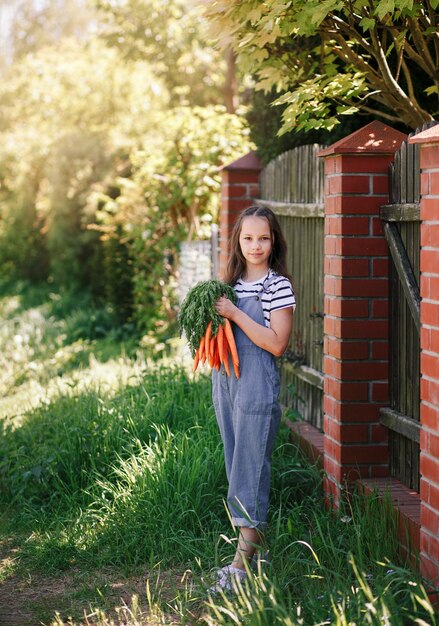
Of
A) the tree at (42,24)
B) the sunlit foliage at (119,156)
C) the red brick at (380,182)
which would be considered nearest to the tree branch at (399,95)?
the red brick at (380,182)

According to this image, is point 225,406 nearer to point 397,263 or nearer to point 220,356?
point 220,356

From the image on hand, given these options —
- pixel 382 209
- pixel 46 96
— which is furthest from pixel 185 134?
pixel 46 96

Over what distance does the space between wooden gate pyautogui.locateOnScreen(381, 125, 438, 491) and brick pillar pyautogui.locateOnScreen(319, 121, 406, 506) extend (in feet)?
0.17

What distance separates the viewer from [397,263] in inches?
172

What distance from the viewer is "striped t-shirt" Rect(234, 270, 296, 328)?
4.08 metres

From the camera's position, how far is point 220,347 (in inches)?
159

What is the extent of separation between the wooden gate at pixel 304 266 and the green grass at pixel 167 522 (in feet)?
1.24

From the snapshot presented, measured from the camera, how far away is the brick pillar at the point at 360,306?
4602 millimetres

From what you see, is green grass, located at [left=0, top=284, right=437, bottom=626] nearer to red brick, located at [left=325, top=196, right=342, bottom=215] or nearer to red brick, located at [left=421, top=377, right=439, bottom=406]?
red brick, located at [left=421, top=377, right=439, bottom=406]

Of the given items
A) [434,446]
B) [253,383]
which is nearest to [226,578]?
[253,383]

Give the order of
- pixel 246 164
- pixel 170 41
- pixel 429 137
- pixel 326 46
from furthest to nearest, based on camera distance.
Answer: pixel 170 41 < pixel 246 164 < pixel 326 46 < pixel 429 137

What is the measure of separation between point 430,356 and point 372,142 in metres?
1.42

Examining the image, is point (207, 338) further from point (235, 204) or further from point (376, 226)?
point (235, 204)

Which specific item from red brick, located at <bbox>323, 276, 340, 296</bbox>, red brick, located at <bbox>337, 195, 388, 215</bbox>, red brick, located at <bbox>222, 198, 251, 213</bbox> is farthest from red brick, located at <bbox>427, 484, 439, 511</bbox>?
red brick, located at <bbox>222, 198, 251, 213</bbox>
